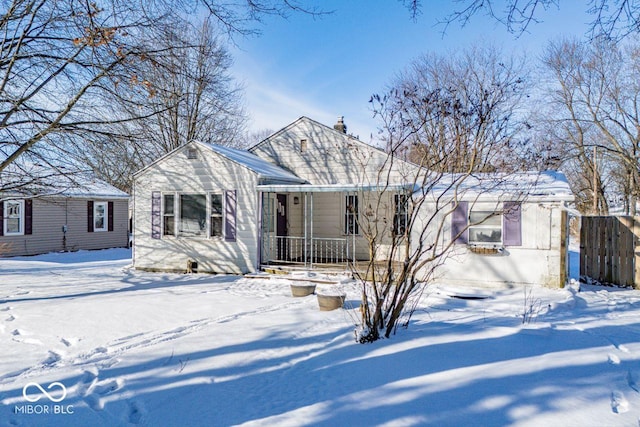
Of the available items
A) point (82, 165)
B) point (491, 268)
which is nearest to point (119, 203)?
point (82, 165)

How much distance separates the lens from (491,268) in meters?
9.77

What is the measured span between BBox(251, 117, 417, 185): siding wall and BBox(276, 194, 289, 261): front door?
1.17 meters

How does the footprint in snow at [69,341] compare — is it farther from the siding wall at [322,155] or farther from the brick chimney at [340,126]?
the brick chimney at [340,126]

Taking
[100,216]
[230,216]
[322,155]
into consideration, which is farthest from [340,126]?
[100,216]

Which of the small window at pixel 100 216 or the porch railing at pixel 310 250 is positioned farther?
the small window at pixel 100 216

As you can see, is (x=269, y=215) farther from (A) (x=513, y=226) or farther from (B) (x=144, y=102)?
(A) (x=513, y=226)

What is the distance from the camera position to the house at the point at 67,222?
1641 cm

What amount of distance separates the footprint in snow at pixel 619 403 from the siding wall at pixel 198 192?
30.1ft

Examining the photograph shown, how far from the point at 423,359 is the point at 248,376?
6.29ft

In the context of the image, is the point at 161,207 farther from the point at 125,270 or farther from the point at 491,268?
the point at 491,268

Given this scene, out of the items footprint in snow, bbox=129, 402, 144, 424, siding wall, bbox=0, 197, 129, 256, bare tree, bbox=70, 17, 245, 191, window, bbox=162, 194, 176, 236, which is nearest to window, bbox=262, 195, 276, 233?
window, bbox=162, 194, 176, 236

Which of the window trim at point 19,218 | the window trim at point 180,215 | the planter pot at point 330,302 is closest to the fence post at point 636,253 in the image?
the planter pot at point 330,302

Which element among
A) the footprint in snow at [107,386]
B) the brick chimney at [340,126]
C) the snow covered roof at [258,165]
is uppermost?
the brick chimney at [340,126]

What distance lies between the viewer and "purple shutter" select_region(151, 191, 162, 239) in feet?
41.9
